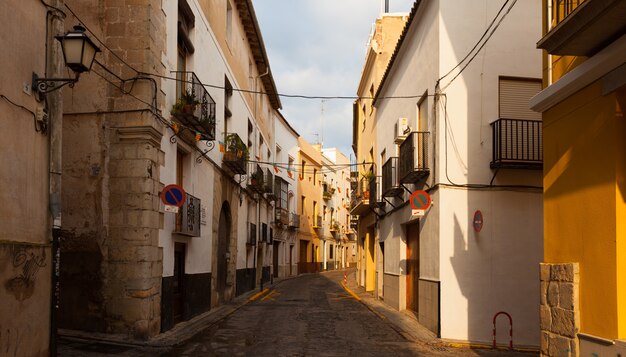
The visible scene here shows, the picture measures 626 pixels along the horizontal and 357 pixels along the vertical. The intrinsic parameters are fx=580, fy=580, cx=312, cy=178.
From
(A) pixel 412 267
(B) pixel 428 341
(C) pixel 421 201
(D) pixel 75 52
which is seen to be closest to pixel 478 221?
(C) pixel 421 201

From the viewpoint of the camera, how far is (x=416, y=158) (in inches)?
491

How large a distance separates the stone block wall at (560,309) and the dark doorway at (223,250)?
11.8 metres

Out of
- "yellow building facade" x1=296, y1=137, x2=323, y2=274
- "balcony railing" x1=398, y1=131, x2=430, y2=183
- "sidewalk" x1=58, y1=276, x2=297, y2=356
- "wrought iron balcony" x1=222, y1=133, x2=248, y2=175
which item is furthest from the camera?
"yellow building facade" x1=296, y1=137, x2=323, y2=274

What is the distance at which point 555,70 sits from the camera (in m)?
6.38

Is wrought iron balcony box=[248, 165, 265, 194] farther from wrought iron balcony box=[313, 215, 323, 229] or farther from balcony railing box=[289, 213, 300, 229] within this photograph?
wrought iron balcony box=[313, 215, 323, 229]

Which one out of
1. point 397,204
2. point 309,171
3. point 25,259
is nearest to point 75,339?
point 25,259

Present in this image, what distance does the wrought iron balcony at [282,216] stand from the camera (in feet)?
111

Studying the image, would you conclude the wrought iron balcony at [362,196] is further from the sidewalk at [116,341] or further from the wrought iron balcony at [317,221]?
the wrought iron balcony at [317,221]

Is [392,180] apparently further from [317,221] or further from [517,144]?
[317,221]

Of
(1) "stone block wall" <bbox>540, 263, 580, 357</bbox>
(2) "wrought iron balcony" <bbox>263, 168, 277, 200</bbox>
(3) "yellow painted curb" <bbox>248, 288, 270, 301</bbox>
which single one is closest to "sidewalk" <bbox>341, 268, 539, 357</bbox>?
(1) "stone block wall" <bbox>540, 263, 580, 357</bbox>

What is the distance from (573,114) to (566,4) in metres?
1.10

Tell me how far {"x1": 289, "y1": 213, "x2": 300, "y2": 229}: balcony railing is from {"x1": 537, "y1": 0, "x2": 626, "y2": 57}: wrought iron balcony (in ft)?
110

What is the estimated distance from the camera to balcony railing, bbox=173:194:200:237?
1196cm

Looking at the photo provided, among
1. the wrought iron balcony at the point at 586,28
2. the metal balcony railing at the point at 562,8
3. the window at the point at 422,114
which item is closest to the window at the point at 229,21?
the window at the point at 422,114
